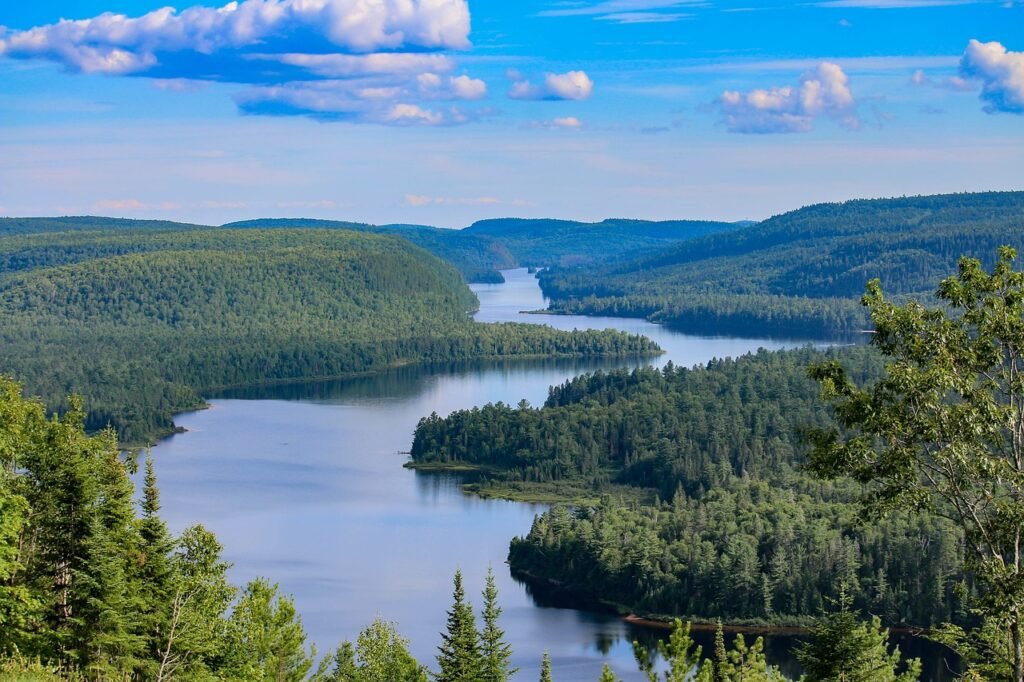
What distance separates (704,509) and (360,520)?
55.4ft

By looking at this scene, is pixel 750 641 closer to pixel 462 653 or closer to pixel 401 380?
pixel 462 653

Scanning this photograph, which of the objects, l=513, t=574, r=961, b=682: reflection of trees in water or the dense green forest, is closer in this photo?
l=513, t=574, r=961, b=682: reflection of trees in water

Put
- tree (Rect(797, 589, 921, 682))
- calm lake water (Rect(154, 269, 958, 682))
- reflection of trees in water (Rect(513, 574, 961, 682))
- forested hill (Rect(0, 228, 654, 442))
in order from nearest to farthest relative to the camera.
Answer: tree (Rect(797, 589, 921, 682)), reflection of trees in water (Rect(513, 574, 961, 682)), calm lake water (Rect(154, 269, 958, 682)), forested hill (Rect(0, 228, 654, 442))

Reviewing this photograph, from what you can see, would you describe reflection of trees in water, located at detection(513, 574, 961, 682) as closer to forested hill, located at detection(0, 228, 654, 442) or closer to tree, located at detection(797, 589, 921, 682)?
tree, located at detection(797, 589, 921, 682)

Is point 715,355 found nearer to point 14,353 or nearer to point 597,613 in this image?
point 14,353

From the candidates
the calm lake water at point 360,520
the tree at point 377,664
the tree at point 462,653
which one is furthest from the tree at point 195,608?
the calm lake water at point 360,520

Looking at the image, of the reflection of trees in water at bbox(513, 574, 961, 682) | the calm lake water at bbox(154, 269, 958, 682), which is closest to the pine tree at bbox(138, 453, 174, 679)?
the calm lake water at bbox(154, 269, 958, 682)

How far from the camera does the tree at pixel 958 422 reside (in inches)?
652

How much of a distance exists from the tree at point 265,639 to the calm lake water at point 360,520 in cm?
1799

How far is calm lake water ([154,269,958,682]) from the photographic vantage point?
5312 cm

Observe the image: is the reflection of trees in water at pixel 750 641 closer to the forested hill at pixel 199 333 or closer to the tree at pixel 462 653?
the tree at pixel 462 653

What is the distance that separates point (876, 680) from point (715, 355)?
129236mm

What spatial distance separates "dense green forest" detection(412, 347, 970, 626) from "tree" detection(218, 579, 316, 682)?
45.2 feet

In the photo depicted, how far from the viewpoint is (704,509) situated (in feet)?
221
